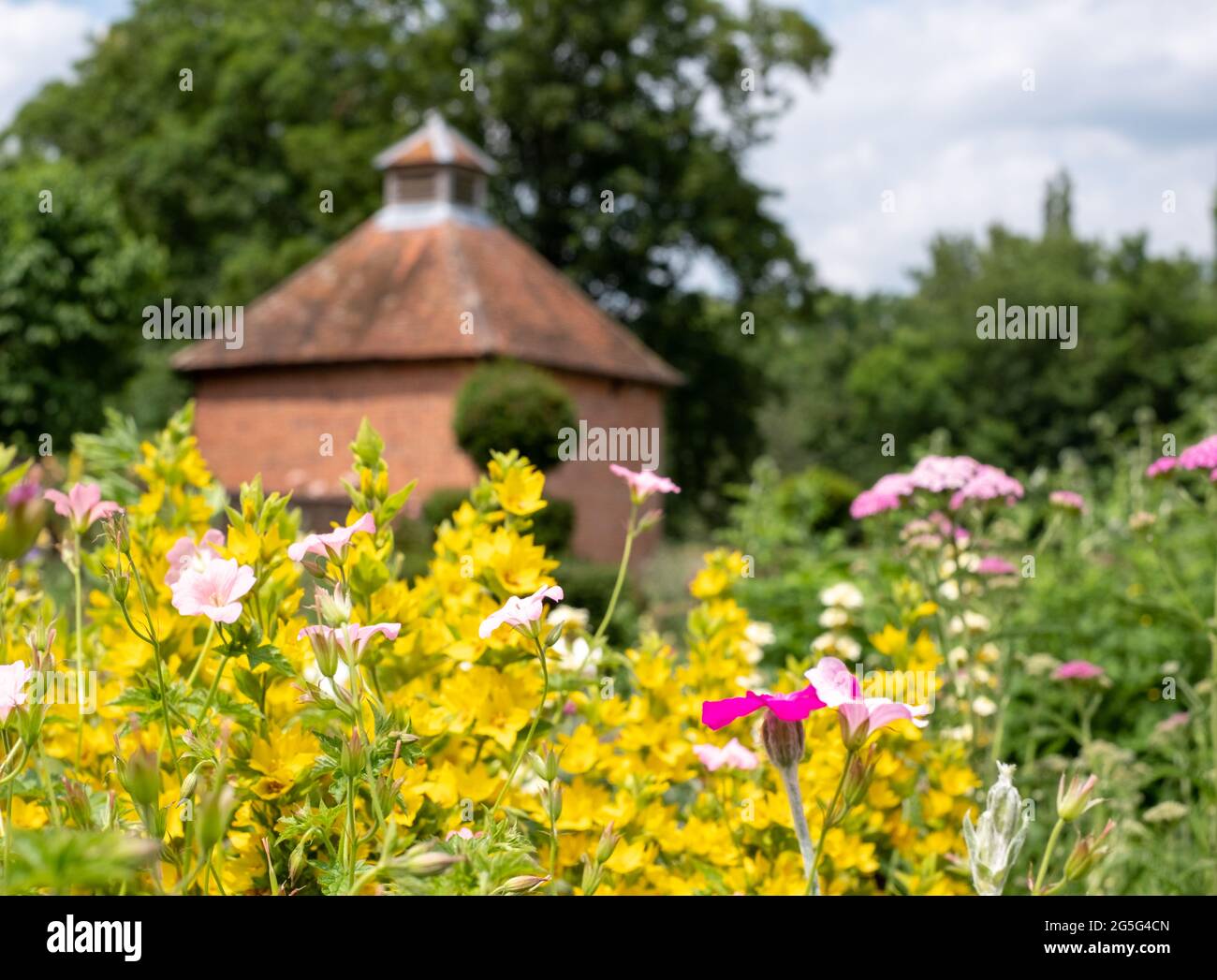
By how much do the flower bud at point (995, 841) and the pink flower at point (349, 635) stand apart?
2.08ft

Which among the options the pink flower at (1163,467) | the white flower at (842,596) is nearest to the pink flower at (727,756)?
the pink flower at (1163,467)

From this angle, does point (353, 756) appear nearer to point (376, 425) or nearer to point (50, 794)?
point (50, 794)

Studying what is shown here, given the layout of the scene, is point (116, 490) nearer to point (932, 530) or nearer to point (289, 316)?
point (932, 530)

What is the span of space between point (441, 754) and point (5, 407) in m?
23.3

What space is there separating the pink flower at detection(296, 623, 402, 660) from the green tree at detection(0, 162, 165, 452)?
22872 mm

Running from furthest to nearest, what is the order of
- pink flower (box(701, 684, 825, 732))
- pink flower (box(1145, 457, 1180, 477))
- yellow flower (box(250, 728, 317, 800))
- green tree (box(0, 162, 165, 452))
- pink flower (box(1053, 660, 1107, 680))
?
green tree (box(0, 162, 165, 452)) < pink flower (box(1053, 660, 1107, 680)) < pink flower (box(1145, 457, 1180, 477)) < yellow flower (box(250, 728, 317, 800)) < pink flower (box(701, 684, 825, 732))

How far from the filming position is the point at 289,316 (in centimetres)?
2342

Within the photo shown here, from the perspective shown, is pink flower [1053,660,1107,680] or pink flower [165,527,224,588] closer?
pink flower [165,527,224,588]

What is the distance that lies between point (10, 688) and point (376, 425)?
19.8m

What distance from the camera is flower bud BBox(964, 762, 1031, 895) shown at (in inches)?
51.2

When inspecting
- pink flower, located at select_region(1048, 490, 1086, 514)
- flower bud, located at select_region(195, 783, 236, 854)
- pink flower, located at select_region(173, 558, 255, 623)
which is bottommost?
flower bud, located at select_region(195, 783, 236, 854)

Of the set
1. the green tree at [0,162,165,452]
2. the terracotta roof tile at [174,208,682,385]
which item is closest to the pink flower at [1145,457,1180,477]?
the terracotta roof tile at [174,208,682,385]

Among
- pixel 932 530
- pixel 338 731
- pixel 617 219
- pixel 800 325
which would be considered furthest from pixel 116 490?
pixel 800 325

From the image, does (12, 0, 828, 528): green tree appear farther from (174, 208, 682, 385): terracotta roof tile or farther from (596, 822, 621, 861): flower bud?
(596, 822, 621, 861): flower bud
